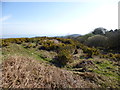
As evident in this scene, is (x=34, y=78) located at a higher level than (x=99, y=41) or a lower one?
lower

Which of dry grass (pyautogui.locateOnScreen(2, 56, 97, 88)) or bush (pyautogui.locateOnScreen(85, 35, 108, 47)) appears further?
bush (pyautogui.locateOnScreen(85, 35, 108, 47))

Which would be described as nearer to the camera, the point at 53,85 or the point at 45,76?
the point at 53,85

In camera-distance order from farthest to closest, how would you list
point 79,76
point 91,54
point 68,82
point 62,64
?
1. point 91,54
2. point 62,64
3. point 79,76
4. point 68,82

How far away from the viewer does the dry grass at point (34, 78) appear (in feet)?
8.88

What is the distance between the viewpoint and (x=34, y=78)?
9.70 feet

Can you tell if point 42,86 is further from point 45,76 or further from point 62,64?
point 62,64

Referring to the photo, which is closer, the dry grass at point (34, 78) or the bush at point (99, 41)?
the dry grass at point (34, 78)

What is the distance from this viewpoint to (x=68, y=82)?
3094 millimetres

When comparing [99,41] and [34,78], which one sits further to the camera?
[99,41]

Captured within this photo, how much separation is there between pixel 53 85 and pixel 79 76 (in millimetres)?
1058

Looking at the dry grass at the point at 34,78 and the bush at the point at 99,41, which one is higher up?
the bush at the point at 99,41

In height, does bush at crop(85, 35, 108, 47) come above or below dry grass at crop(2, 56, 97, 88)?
above

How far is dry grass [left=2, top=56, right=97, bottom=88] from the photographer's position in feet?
8.88

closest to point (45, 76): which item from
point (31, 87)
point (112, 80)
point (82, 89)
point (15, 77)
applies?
point (31, 87)
